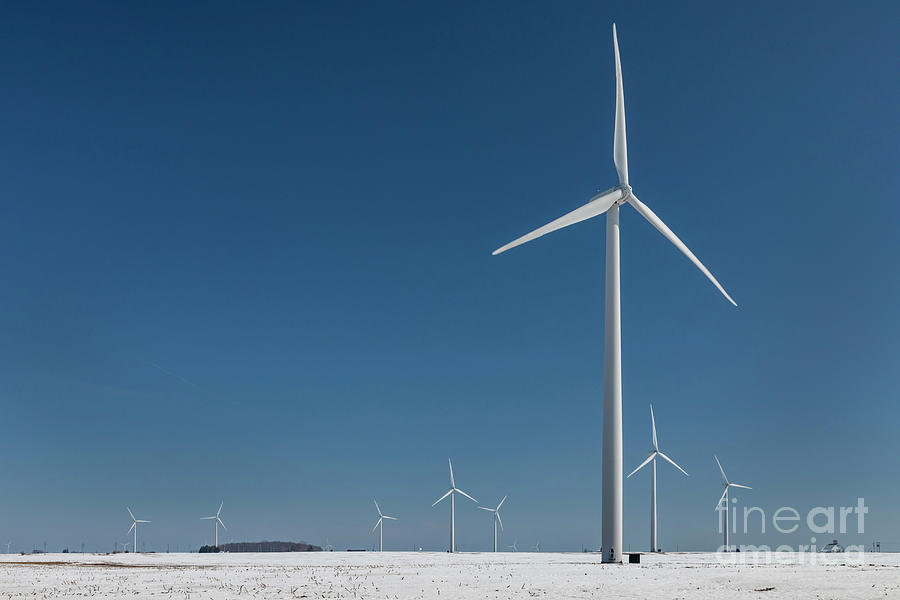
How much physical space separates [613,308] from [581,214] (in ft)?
37.0

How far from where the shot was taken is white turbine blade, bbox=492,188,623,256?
221 ft

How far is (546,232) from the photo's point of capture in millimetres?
68938

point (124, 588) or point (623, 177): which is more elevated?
point (623, 177)

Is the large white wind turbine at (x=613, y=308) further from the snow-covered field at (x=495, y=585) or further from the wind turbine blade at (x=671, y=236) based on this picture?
the snow-covered field at (x=495, y=585)

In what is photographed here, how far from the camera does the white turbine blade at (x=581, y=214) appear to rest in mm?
67500

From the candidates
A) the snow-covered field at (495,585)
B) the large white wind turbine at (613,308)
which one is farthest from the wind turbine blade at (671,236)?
the snow-covered field at (495,585)

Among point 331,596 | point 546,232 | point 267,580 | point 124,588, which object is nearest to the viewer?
point 331,596

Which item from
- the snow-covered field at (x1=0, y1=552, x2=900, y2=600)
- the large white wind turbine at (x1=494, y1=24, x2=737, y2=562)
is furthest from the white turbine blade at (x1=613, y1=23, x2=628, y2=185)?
the snow-covered field at (x1=0, y1=552, x2=900, y2=600)

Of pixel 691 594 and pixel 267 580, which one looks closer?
pixel 691 594

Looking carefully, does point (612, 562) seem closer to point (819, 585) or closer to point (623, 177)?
point (819, 585)

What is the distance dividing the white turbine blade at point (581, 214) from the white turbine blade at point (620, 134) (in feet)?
8.48

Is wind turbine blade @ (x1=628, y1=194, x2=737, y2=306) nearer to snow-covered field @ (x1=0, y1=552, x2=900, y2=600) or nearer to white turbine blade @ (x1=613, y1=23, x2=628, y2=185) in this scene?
white turbine blade @ (x1=613, y1=23, x2=628, y2=185)

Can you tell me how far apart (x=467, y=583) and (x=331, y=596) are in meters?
7.86

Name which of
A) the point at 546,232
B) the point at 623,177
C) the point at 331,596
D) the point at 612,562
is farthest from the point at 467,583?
the point at 623,177
